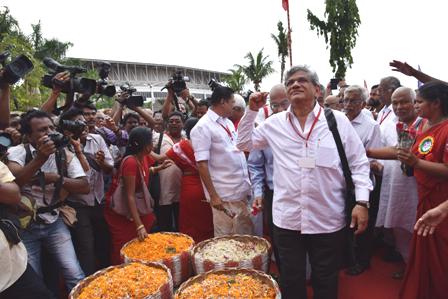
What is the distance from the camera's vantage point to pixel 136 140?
3.41 metres

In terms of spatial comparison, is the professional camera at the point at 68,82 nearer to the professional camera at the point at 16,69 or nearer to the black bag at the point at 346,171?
the professional camera at the point at 16,69

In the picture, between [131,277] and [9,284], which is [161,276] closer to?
[131,277]

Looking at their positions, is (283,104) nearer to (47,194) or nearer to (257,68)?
(47,194)

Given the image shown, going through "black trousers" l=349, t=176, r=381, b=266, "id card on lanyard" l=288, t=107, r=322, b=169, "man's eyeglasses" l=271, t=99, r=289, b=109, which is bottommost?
"black trousers" l=349, t=176, r=381, b=266

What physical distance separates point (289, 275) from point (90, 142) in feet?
7.58

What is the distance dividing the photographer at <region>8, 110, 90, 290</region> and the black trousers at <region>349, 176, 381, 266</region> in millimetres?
2709

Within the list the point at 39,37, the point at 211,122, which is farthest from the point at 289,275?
the point at 39,37

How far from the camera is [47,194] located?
9.09ft

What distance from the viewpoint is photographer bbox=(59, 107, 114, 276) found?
10.3 ft

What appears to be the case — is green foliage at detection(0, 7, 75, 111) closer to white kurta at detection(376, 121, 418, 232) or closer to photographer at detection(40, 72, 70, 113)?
photographer at detection(40, 72, 70, 113)

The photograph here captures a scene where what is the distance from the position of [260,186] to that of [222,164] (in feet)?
1.64

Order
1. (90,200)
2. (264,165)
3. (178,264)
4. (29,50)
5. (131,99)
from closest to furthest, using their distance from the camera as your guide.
Answer: (178,264), (264,165), (90,200), (131,99), (29,50)

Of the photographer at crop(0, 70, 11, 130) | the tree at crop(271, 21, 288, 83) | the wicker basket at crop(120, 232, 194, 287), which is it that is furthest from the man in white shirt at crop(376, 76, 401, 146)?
the tree at crop(271, 21, 288, 83)

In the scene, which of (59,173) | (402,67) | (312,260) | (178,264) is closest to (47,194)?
(59,173)
